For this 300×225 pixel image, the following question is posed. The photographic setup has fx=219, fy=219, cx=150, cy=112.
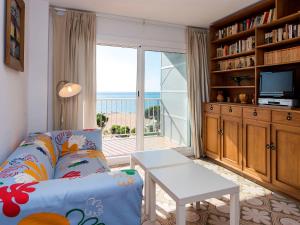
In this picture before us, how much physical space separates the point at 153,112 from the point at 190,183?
240 centimetres

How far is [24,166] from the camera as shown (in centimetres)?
131

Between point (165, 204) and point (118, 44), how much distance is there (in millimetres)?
2374

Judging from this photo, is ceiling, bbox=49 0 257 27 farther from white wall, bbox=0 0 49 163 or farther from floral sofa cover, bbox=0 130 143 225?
floral sofa cover, bbox=0 130 143 225

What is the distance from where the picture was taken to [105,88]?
3.65 m

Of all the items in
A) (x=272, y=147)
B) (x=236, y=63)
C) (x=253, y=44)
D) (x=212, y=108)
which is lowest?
(x=272, y=147)

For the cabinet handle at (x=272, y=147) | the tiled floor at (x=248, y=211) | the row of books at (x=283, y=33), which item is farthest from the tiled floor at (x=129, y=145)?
the row of books at (x=283, y=33)

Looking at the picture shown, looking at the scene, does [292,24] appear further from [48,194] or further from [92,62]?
[48,194]

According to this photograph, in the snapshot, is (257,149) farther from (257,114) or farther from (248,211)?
(248,211)

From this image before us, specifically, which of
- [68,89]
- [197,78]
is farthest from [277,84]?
[68,89]

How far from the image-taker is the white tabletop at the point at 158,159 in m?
2.03

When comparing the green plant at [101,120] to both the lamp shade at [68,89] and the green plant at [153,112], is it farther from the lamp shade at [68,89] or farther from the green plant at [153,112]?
the lamp shade at [68,89]

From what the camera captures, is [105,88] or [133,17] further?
[105,88]

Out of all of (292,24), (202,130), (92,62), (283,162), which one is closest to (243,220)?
(283,162)

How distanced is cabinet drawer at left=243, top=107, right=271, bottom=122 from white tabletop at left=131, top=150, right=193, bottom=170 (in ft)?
3.75
